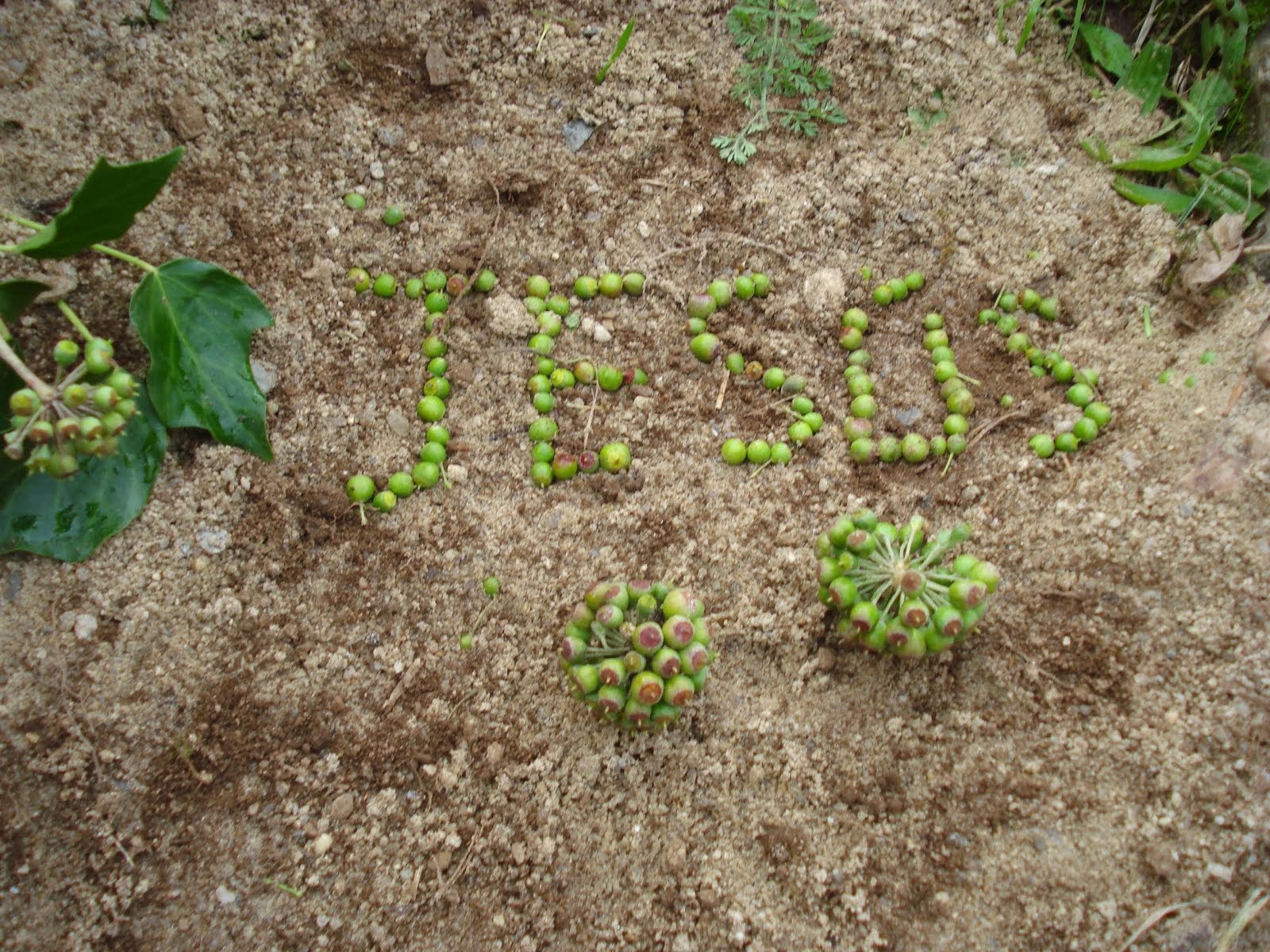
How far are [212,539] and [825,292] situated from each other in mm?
2552

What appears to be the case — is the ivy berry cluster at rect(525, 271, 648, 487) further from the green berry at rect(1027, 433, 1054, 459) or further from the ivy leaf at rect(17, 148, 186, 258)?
the green berry at rect(1027, 433, 1054, 459)

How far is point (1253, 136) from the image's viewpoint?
12.3ft

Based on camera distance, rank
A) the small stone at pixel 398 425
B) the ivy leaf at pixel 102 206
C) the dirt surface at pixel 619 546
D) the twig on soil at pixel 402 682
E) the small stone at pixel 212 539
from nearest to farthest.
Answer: the ivy leaf at pixel 102 206
the dirt surface at pixel 619 546
the twig on soil at pixel 402 682
the small stone at pixel 212 539
the small stone at pixel 398 425

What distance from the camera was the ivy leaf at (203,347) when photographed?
315 centimetres

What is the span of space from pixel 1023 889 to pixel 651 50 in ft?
11.5

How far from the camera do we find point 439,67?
3.78 metres

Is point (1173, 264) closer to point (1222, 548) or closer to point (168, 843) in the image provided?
point (1222, 548)

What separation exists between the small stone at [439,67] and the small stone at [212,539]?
204 cm

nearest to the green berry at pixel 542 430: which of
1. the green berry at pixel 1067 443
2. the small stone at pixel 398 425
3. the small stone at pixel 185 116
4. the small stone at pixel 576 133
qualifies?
the small stone at pixel 398 425

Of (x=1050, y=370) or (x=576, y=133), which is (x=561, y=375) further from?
(x=1050, y=370)

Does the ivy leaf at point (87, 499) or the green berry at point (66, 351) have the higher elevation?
the green berry at point (66, 351)

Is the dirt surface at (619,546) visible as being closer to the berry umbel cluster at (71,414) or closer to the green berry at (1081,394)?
the green berry at (1081,394)

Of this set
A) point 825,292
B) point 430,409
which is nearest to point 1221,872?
point 825,292

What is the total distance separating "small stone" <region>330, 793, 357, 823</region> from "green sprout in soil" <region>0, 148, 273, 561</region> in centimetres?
123
